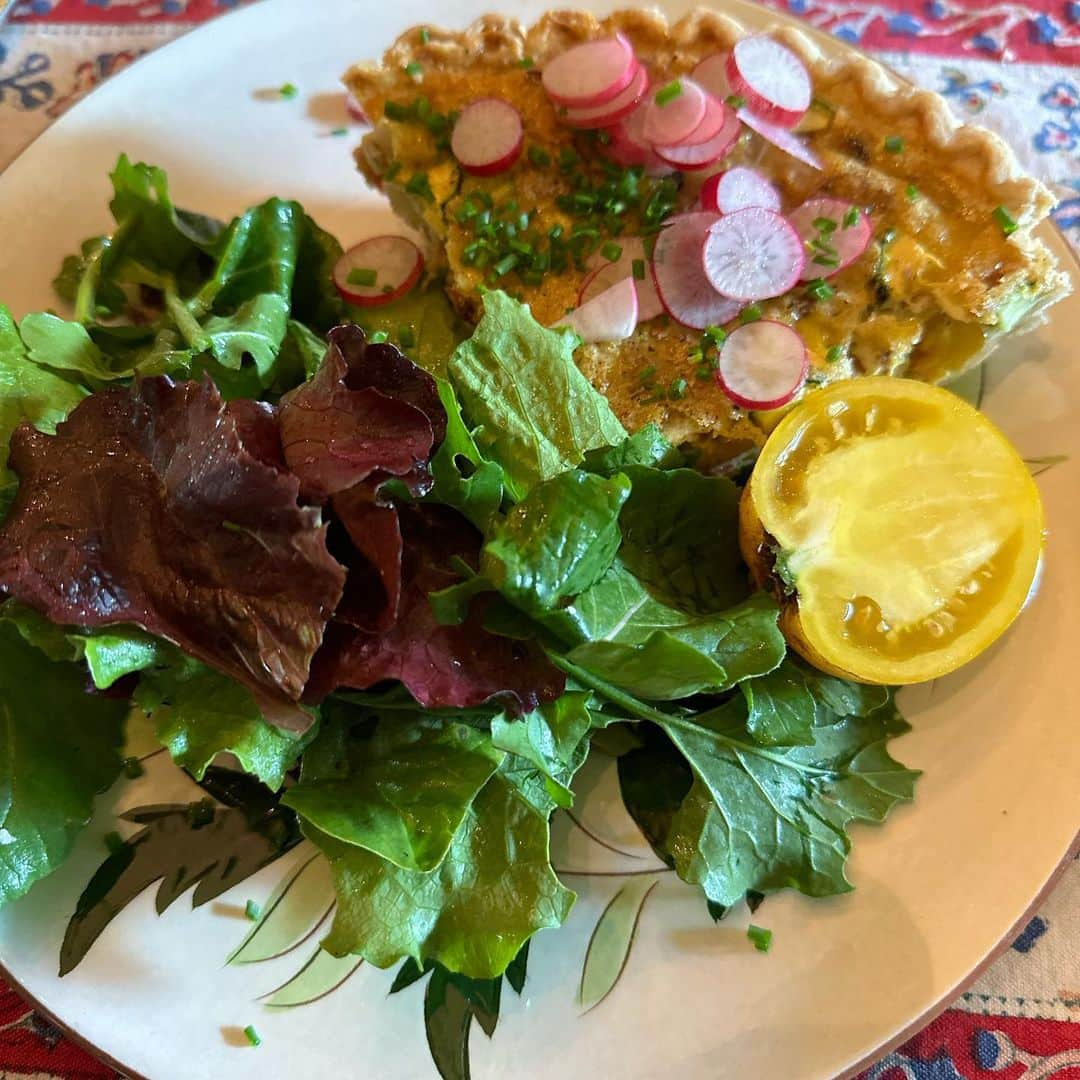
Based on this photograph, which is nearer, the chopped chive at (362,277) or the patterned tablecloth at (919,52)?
the chopped chive at (362,277)

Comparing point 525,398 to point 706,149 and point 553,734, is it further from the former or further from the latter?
point 706,149

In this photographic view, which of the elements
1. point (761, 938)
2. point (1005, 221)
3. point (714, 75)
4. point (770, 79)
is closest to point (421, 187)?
point (714, 75)

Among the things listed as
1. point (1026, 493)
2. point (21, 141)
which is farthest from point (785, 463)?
point (21, 141)

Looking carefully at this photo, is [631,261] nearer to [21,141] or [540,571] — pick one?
[540,571]

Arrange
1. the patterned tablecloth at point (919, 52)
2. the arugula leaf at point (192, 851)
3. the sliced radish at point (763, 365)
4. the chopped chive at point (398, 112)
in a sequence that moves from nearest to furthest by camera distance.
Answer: the arugula leaf at point (192, 851)
the sliced radish at point (763, 365)
the chopped chive at point (398, 112)
the patterned tablecloth at point (919, 52)

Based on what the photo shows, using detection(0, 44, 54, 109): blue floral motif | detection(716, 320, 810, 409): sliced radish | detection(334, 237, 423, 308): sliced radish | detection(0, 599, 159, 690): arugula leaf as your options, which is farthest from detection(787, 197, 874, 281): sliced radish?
detection(0, 44, 54, 109): blue floral motif

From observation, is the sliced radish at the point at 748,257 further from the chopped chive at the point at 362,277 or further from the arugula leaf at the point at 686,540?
the chopped chive at the point at 362,277

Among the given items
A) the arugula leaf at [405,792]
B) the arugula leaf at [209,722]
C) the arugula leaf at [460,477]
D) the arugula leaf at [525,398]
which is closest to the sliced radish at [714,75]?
the arugula leaf at [525,398]

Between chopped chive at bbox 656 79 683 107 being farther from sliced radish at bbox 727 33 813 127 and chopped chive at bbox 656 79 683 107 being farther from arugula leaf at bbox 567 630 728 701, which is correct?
arugula leaf at bbox 567 630 728 701
